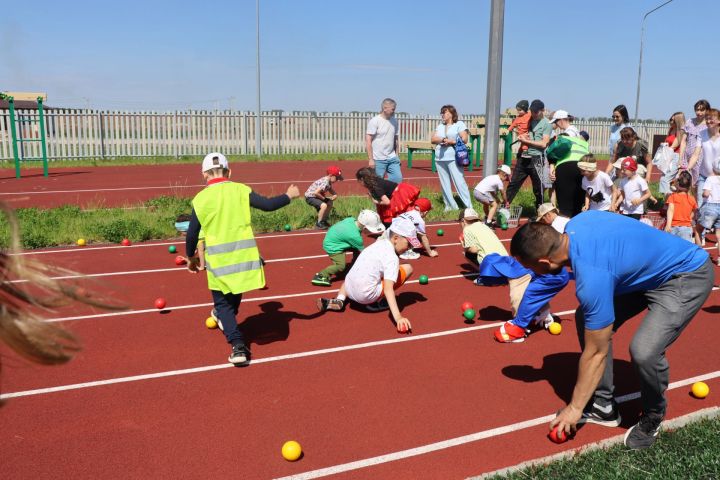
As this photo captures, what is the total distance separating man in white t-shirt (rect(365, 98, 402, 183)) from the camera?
1180 cm

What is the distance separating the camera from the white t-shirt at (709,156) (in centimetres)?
1005

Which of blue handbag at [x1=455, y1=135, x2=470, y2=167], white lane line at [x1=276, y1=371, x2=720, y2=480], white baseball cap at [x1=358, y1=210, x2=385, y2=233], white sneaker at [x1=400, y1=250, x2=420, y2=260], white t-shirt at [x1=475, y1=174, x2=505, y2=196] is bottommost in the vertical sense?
white lane line at [x1=276, y1=371, x2=720, y2=480]

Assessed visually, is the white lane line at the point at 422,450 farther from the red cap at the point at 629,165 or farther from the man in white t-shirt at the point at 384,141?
the man in white t-shirt at the point at 384,141

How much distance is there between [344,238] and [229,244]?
2.78 m

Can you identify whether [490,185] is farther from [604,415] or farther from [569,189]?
[604,415]

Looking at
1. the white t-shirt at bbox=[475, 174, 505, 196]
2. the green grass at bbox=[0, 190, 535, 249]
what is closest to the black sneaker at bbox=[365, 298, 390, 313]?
the white t-shirt at bbox=[475, 174, 505, 196]

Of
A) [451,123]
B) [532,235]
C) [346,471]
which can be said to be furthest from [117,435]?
[451,123]

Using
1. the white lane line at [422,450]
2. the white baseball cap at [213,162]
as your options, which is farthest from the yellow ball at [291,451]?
the white baseball cap at [213,162]

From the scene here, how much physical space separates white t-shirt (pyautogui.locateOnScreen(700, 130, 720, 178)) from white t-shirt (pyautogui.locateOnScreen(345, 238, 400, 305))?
6327 millimetres

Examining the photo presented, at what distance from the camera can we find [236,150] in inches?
1257

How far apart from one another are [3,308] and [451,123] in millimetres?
11644

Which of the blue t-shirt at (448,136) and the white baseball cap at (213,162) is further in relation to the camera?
the blue t-shirt at (448,136)

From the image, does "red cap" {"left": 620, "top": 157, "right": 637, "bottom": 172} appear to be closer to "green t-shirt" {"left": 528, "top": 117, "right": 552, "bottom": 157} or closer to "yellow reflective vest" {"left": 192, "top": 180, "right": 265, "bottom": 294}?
"green t-shirt" {"left": 528, "top": 117, "right": 552, "bottom": 157}

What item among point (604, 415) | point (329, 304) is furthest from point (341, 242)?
point (604, 415)
